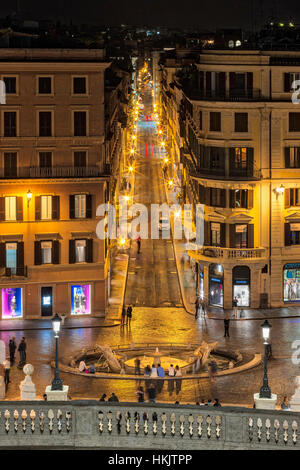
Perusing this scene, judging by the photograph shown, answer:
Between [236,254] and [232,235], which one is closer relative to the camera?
[236,254]

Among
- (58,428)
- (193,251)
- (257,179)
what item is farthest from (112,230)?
(58,428)

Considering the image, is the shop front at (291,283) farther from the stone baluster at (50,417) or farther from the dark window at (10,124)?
the stone baluster at (50,417)

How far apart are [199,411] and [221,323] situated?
41.4 meters

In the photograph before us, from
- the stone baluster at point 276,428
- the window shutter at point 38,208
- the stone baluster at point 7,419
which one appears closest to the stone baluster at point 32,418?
the stone baluster at point 7,419

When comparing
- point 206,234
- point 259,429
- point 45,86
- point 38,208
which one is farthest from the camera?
point 206,234

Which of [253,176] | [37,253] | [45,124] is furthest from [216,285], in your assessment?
[45,124]

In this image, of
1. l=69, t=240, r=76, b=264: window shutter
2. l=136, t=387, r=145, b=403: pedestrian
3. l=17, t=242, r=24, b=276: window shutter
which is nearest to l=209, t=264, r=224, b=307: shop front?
l=69, t=240, r=76, b=264: window shutter

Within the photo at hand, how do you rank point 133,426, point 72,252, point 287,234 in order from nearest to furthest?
1. point 133,426
2. point 72,252
3. point 287,234

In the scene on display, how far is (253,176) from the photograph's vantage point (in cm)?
7925

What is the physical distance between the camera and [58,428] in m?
34.9

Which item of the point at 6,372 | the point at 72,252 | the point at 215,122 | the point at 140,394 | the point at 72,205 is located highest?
the point at 215,122

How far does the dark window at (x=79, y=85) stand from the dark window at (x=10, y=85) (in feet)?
12.2

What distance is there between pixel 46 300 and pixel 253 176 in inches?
610

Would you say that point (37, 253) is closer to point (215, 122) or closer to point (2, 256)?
point (2, 256)
